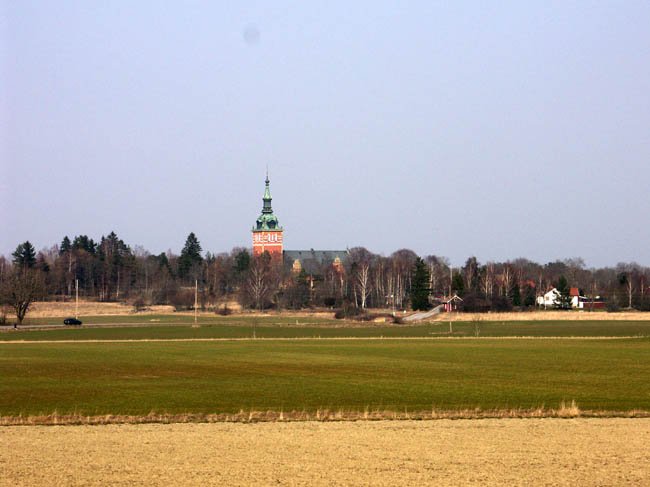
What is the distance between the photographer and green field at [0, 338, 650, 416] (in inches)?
1332

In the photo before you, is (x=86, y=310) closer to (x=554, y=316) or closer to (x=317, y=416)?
(x=554, y=316)

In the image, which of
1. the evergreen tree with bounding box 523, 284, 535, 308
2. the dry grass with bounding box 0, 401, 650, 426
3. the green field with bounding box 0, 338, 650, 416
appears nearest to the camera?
the dry grass with bounding box 0, 401, 650, 426

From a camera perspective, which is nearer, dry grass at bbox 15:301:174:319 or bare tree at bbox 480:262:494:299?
dry grass at bbox 15:301:174:319

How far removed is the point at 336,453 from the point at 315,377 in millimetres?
22748

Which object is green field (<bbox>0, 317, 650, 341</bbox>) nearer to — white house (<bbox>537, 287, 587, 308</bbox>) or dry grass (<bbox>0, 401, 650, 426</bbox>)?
dry grass (<bbox>0, 401, 650, 426</bbox>)

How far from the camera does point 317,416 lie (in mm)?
29562

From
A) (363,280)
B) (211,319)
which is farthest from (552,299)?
(211,319)

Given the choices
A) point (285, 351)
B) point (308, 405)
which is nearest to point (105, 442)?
point (308, 405)

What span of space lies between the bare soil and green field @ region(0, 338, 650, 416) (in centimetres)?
489

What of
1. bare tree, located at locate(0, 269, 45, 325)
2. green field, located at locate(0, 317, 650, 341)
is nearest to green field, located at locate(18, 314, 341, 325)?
bare tree, located at locate(0, 269, 45, 325)

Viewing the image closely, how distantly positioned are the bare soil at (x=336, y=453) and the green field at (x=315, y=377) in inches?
192

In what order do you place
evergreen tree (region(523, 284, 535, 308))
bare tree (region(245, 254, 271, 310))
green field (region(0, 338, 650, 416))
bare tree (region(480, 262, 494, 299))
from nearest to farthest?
green field (region(0, 338, 650, 416)) → evergreen tree (region(523, 284, 535, 308)) → bare tree (region(480, 262, 494, 299)) → bare tree (region(245, 254, 271, 310))

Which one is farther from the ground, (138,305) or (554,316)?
(138,305)

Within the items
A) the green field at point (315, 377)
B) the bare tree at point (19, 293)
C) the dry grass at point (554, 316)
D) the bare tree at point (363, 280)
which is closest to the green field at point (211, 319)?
the bare tree at point (19, 293)
